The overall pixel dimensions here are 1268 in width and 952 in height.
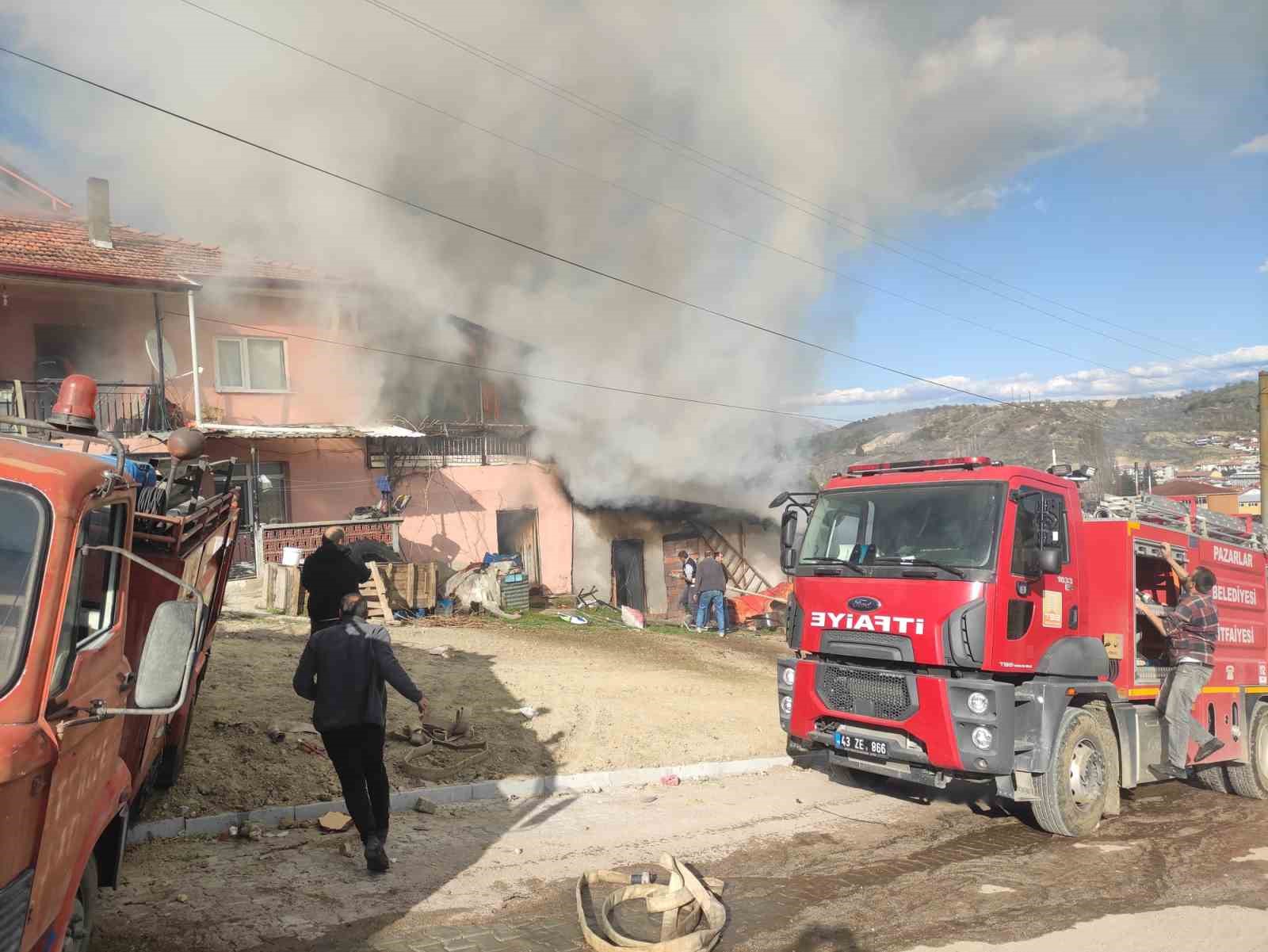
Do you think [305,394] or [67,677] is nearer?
[67,677]

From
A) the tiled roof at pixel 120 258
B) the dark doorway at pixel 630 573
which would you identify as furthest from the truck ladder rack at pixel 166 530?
the dark doorway at pixel 630 573

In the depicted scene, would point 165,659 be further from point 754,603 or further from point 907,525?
point 754,603

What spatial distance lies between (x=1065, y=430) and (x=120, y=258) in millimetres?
25013

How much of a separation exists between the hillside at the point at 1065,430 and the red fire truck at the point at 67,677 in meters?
11.1

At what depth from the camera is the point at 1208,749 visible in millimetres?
7188

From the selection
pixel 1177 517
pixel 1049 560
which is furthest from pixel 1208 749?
pixel 1049 560

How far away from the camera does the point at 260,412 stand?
16.9 metres

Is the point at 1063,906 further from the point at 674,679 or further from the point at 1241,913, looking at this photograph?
the point at 674,679

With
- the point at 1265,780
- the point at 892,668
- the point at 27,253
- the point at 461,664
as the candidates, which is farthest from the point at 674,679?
the point at 27,253

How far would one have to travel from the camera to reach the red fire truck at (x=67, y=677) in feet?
7.56

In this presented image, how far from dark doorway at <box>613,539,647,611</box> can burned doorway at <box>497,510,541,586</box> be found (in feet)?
5.84

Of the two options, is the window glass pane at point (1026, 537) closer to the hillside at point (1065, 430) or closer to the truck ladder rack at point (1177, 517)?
the truck ladder rack at point (1177, 517)

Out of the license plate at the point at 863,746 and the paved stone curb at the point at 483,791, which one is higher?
the license plate at the point at 863,746

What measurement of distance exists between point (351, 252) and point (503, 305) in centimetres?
293
